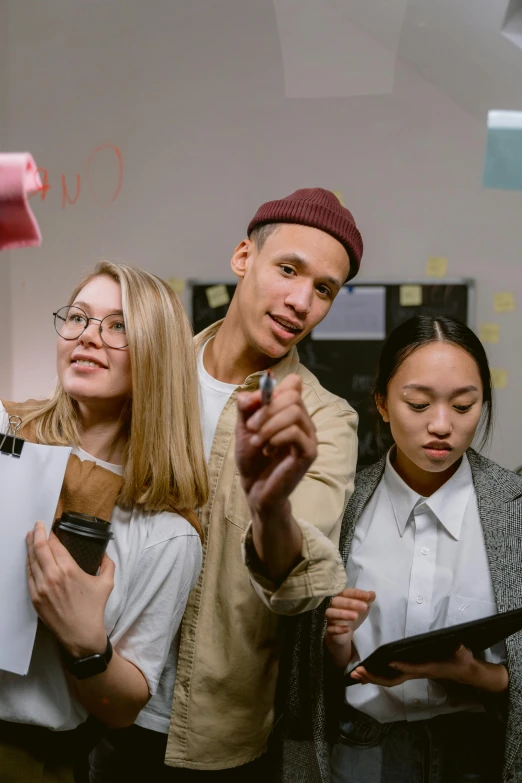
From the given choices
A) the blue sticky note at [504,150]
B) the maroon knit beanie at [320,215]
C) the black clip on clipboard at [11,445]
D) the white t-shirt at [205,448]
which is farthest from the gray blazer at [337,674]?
the blue sticky note at [504,150]

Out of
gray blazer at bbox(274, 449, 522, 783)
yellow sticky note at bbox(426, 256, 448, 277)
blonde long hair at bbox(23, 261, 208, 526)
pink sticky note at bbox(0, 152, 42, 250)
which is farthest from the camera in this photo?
yellow sticky note at bbox(426, 256, 448, 277)

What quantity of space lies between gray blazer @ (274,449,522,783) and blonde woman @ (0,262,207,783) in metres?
0.31

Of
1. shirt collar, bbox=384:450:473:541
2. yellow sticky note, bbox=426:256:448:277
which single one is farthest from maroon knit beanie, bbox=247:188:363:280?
yellow sticky note, bbox=426:256:448:277

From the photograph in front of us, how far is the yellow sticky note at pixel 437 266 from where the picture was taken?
Result: 2133mm

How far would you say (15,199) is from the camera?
73 centimetres

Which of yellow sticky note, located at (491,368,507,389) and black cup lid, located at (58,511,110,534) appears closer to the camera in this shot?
black cup lid, located at (58,511,110,534)

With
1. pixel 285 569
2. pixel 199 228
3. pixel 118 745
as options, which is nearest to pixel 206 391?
pixel 285 569

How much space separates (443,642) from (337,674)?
0.32 m

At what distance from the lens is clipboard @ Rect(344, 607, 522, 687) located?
0.97 m

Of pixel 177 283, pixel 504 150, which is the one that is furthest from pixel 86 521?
pixel 504 150

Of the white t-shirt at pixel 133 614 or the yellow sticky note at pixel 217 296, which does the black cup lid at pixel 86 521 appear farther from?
the yellow sticky note at pixel 217 296

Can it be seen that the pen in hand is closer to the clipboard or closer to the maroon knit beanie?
the clipboard

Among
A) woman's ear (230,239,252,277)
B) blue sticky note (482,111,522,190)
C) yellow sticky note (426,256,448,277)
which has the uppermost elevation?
blue sticky note (482,111,522,190)

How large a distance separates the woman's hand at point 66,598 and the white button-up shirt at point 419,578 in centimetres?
53
